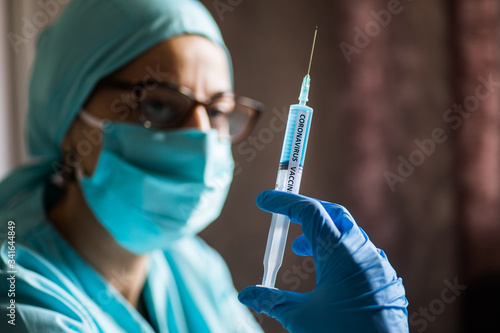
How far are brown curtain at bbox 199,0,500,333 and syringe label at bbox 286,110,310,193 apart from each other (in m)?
0.84

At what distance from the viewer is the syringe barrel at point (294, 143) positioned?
0.71 m

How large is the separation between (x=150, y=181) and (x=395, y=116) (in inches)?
35.2

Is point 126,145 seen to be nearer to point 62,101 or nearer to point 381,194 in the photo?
point 62,101

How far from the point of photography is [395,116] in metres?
1.47

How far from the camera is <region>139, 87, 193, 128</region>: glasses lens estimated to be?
960mm

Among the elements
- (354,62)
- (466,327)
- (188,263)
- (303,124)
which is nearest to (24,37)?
(188,263)

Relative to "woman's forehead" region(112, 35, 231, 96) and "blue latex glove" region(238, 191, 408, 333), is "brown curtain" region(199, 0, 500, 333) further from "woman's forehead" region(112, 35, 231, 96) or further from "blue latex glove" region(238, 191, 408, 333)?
"blue latex glove" region(238, 191, 408, 333)
